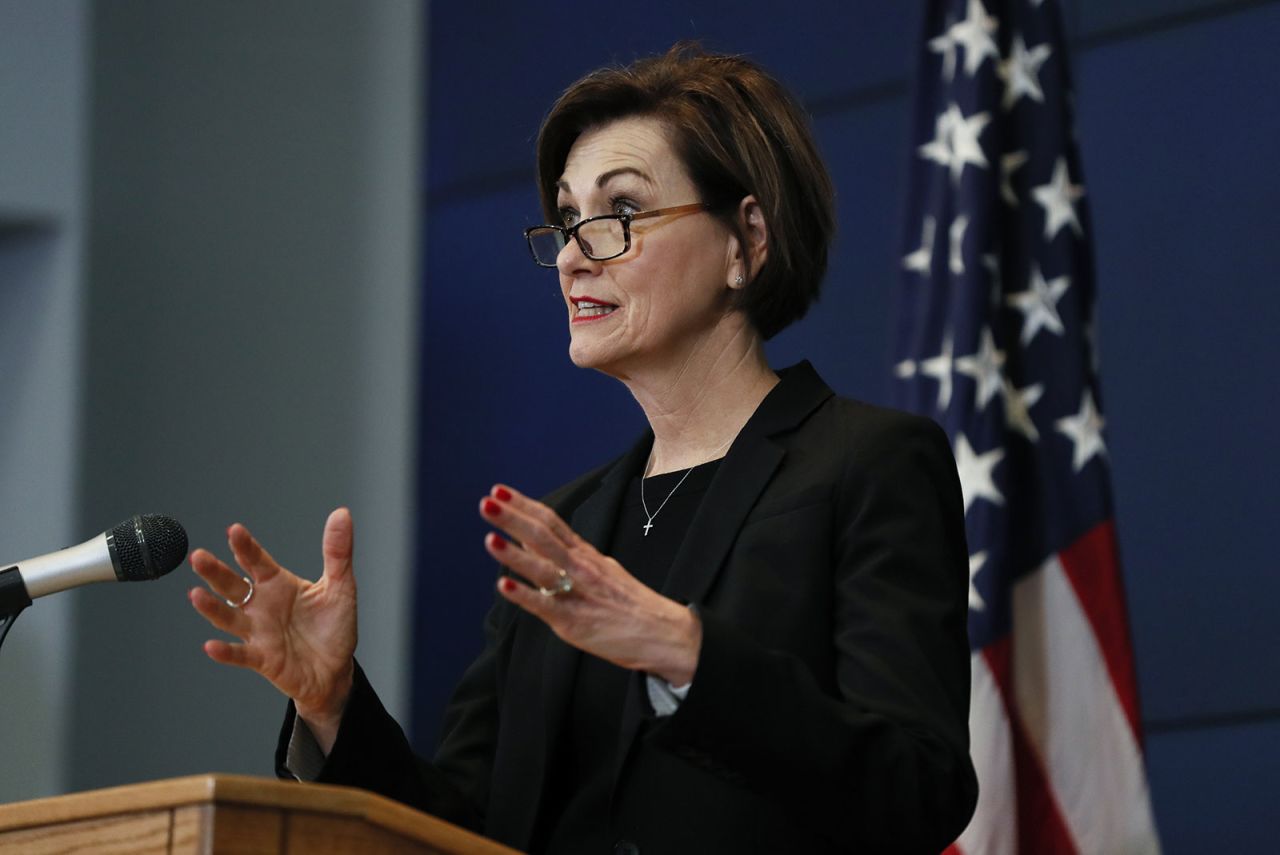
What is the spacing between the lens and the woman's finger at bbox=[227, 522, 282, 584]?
1695 mm

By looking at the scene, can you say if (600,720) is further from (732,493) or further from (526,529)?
(526,529)

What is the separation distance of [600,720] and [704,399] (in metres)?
0.44

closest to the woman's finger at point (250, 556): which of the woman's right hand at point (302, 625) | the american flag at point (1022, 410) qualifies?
the woman's right hand at point (302, 625)

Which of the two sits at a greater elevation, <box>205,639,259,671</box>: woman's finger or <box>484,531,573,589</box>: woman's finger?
<box>484,531,573,589</box>: woman's finger

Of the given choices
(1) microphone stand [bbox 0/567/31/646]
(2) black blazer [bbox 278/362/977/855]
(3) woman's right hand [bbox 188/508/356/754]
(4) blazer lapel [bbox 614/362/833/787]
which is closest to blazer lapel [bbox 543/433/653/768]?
(2) black blazer [bbox 278/362/977/855]

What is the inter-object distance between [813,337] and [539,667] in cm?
208

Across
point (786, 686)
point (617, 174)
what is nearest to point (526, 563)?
point (786, 686)

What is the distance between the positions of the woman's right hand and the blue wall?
1.23 m

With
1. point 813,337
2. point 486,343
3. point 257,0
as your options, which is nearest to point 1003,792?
point 813,337

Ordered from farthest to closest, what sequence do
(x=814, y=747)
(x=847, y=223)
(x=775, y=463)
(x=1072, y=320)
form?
(x=847, y=223), (x=1072, y=320), (x=775, y=463), (x=814, y=747)

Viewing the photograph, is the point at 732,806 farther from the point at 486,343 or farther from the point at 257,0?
the point at 257,0

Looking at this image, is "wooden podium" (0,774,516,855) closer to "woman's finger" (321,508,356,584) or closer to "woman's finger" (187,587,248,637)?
"woman's finger" (187,587,248,637)

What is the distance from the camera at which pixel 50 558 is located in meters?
1.69

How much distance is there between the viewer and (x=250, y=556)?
175cm
